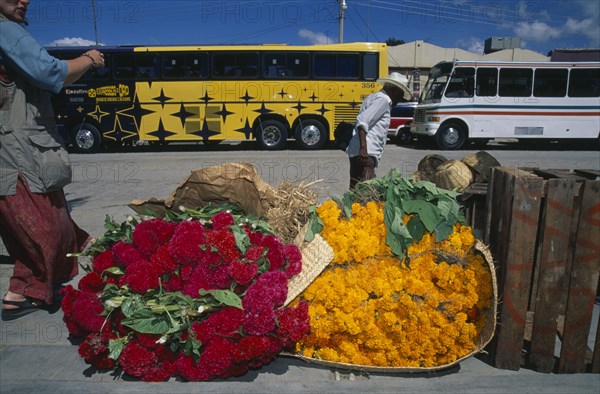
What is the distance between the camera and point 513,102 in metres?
15.0

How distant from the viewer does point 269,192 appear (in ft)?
10.6

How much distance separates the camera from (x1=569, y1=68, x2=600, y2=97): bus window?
1494 cm

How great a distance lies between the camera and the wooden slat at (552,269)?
239cm

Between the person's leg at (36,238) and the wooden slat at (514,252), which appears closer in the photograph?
the wooden slat at (514,252)

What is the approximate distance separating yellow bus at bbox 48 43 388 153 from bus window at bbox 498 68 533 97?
4180 millimetres

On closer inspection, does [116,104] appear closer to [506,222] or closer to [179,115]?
[179,115]

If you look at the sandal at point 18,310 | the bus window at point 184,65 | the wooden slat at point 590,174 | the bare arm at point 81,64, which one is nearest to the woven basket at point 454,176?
the wooden slat at point 590,174

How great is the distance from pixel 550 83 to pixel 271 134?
988 centimetres

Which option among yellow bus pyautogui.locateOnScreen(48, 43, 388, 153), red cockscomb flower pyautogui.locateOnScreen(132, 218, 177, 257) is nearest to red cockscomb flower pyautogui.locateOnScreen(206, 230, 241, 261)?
red cockscomb flower pyautogui.locateOnScreen(132, 218, 177, 257)

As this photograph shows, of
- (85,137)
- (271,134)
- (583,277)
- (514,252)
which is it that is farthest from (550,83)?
(85,137)

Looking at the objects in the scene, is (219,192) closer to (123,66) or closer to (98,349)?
(98,349)

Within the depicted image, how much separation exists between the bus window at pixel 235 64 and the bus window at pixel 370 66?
3.65m

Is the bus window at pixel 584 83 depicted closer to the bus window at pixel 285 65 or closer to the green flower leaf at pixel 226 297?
the bus window at pixel 285 65

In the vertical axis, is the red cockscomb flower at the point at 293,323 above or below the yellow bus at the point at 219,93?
below
